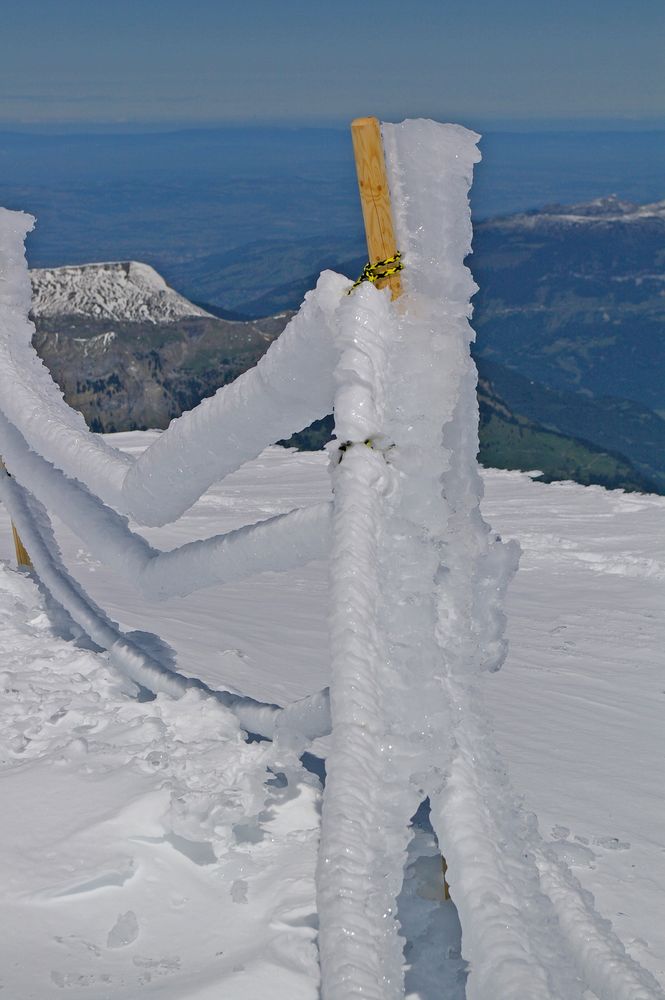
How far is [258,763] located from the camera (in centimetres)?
331

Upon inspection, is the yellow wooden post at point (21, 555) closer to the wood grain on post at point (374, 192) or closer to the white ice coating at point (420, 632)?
the white ice coating at point (420, 632)

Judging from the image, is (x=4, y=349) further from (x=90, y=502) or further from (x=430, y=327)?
(x=430, y=327)

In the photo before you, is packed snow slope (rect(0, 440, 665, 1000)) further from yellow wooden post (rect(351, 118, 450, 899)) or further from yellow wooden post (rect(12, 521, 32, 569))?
yellow wooden post (rect(351, 118, 450, 899))

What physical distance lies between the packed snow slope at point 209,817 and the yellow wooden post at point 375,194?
0.58 meters

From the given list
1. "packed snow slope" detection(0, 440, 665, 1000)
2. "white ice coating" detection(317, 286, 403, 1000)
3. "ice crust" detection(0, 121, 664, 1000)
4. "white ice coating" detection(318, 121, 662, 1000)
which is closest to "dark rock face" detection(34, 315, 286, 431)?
"packed snow slope" detection(0, 440, 665, 1000)

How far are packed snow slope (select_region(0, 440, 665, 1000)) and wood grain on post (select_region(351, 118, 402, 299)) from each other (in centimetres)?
168

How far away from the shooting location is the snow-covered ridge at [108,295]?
10494cm

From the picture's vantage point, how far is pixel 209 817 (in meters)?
3.06

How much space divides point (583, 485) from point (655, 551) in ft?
18.0

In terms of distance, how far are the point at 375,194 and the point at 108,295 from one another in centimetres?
10980

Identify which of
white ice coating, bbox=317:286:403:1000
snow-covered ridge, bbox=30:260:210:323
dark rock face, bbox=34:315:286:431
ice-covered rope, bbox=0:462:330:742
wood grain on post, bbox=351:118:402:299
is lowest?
dark rock face, bbox=34:315:286:431

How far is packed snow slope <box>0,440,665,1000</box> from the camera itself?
8.54ft

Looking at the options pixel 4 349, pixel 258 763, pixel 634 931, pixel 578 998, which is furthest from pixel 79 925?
pixel 4 349

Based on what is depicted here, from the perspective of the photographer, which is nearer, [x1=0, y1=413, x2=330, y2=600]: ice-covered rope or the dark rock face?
[x1=0, y1=413, x2=330, y2=600]: ice-covered rope
